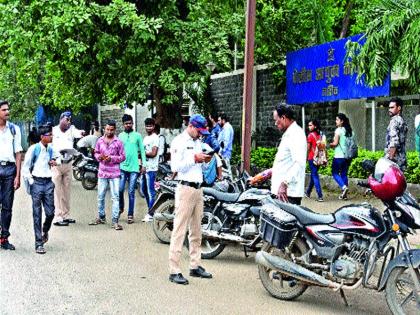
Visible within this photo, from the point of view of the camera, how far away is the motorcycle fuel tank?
18.2ft

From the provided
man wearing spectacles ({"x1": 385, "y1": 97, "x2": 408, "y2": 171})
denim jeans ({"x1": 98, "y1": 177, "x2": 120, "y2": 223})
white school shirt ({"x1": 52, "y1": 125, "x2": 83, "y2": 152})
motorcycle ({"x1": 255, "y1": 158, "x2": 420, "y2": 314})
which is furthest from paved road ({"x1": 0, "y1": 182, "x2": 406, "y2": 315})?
man wearing spectacles ({"x1": 385, "y1": 97, "x2": 408, "y2": 171})

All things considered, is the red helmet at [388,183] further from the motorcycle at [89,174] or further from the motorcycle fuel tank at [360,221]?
the motorcycle at [89,174]

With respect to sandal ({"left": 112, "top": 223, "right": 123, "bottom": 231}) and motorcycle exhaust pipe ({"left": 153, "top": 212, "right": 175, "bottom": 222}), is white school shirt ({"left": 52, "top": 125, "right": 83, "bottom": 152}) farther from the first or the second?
motorcycle exhaust pipe ({"left": 153, "top": 212, "right": 175, "bottom": 222})

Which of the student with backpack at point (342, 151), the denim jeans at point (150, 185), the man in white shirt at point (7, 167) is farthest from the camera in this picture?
the student with backpack at point (342, 151)

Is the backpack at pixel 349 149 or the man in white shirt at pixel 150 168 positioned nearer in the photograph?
the man in white shirt at pixel 150 168

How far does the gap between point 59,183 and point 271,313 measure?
607 cm

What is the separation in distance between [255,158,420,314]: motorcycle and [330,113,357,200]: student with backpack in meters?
6.57

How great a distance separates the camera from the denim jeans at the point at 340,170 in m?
12.8

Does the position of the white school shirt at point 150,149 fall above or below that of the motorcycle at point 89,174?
above

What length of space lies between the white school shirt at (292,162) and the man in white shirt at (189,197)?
2.61 feet

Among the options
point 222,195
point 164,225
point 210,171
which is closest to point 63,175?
point 164,225

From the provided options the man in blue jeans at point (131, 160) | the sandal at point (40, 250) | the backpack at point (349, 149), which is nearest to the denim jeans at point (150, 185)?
the man in blue jeans at point (131, 160)

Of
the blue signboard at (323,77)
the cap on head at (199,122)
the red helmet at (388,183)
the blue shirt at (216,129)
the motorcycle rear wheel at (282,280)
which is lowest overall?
the motorcycle rear wheel at (282,280)

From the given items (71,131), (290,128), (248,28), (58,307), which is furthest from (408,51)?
(58,307)
